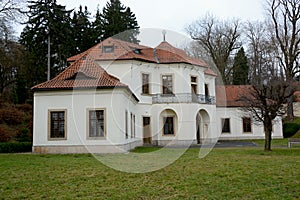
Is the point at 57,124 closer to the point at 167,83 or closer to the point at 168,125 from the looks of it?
the point at 168,125

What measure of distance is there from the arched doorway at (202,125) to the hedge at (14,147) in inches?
565

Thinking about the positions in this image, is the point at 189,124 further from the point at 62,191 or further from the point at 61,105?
the point at 62,191

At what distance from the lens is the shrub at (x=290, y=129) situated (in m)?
34.9

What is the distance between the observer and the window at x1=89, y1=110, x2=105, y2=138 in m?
19.1

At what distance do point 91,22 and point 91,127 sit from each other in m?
28.3

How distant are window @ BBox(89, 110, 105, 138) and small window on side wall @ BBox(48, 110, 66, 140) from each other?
1.59 m

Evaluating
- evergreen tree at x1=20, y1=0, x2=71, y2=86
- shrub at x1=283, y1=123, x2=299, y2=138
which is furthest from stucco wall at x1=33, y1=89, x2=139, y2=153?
shrub at x1=283, y1=123, x2=299, y2=138

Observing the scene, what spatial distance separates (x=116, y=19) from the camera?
138 ft

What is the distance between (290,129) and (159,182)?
96.2 ft

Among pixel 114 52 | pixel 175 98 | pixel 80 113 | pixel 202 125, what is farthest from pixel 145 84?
pixel 80 113

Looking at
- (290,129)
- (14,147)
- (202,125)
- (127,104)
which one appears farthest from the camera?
(290,129)

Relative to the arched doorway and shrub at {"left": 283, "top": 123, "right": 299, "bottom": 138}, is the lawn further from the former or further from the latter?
shrub at {"left": 283, "top": 123, "right": 299, "bottom": 138}

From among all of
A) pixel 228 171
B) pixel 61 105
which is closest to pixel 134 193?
pixel 228 171

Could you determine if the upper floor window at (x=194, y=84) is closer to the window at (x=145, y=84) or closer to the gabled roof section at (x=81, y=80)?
the window at (x=145, y=84)
